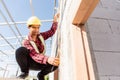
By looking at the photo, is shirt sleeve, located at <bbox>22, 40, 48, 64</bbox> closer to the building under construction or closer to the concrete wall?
the building under construction

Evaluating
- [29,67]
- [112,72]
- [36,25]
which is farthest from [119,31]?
[29,67]

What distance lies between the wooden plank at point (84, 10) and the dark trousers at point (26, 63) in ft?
2.48

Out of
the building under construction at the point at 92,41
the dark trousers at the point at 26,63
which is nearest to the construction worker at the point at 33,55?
the dark trousers at the point at 26,63

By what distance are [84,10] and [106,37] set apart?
45cm

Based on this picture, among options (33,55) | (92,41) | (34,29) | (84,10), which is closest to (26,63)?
(33,55)

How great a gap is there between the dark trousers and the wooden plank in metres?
0.76

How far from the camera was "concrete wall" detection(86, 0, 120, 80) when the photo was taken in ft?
4.53

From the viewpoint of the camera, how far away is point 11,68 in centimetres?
1141

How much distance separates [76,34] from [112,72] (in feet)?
1.35

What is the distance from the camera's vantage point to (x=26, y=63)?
1987mm

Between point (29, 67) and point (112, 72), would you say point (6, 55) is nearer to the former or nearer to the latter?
point (29, 67)

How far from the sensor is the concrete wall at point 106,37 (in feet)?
4.53

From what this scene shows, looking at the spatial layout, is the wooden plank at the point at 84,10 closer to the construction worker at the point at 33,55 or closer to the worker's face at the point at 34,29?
the construction worker at the point at 33,55

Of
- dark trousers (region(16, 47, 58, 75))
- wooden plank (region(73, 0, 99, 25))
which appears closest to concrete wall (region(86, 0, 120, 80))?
wooden plank (region(73, 0, 99, 25))
